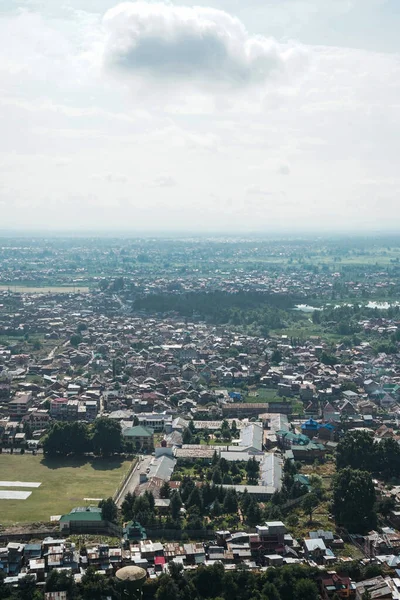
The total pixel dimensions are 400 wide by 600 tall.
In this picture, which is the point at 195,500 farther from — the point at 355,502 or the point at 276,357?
the point at 276,357

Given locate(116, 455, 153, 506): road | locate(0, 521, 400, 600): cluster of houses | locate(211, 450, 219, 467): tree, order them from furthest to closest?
locate(211, 450, 219, 467): tree → locate(116, 455, 153, 506): road → locate(0, 521, 400, 600): cluster of houses

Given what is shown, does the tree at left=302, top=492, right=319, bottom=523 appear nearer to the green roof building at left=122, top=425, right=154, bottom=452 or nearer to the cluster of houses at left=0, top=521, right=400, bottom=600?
the cluster of houses at left=0, top=521, right=400, bottom=600

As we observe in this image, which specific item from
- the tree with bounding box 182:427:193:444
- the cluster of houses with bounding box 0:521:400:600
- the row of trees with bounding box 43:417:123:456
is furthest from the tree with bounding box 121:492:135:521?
the tree with bounding box 182:427:193:444

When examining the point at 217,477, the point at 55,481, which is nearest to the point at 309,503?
the point at 217,477

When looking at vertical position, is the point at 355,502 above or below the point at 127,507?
above

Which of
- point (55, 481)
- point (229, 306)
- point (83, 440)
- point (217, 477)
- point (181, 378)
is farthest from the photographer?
point (229, 306)

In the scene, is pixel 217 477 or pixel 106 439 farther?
pixel 106 439

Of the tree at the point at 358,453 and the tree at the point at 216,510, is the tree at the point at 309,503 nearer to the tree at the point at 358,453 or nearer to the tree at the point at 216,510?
the tree at the point at 216,510

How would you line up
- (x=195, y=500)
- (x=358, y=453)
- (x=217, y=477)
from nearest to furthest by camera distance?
(x=195, y=500)
(x=217, y=477)
(x=358, y=453)
